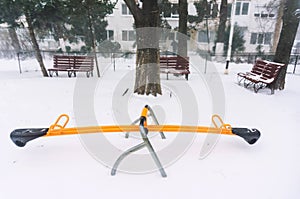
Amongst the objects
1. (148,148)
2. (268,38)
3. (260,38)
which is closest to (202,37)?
(260,38)

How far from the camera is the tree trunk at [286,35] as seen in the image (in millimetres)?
5148

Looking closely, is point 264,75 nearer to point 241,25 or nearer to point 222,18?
A: point 222,18

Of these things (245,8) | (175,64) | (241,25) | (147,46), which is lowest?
(175,64)

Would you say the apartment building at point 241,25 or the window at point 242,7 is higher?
the window at point 242,7

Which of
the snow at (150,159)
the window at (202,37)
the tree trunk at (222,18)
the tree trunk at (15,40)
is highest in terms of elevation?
the tree trunk at (222,18)

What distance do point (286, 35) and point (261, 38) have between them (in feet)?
51.9

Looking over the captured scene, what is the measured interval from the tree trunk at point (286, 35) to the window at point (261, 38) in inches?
608

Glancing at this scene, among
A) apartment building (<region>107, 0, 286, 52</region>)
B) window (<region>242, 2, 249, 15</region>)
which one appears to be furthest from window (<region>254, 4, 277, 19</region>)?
window (<region>242, 2, 249, 15</region>)

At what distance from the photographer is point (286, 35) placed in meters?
5.40

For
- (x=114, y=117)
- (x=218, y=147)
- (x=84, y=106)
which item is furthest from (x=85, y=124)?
(x=218, y=147)

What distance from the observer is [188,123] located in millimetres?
3436

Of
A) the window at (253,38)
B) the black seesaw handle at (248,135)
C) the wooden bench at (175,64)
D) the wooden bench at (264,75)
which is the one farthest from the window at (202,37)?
the black seesaw handle at (248,135)

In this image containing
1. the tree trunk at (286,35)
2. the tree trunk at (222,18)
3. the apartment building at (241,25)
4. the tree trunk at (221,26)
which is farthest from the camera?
the apartment building at (241,25)

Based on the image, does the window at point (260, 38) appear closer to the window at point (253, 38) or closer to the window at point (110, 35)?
the window at point (253, 38)
